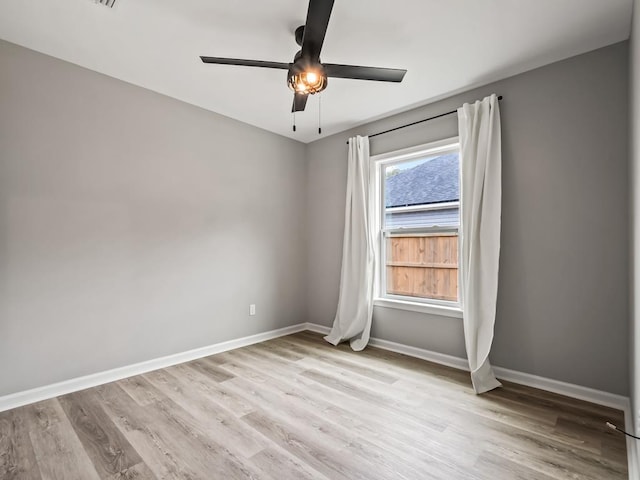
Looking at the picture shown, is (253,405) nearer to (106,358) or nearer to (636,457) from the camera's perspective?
(106,358)

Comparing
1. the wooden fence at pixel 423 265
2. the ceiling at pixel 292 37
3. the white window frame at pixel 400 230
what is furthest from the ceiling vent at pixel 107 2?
the wooden fence at pixel 423 265

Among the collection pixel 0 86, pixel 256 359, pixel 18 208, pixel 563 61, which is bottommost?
pixel 256 359

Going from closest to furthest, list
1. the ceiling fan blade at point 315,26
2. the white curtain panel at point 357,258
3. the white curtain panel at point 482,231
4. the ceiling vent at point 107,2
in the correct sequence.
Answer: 1. the ceiling fan blade at point 315,26
2. the ceiling vent at point 107,2
3. the white curtain panel at point 482,231
4. the white curtain panel at point 357,258

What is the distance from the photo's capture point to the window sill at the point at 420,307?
3053mm

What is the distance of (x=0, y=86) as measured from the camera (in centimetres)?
227

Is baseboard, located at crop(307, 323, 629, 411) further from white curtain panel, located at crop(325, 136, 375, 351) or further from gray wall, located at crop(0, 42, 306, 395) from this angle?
gray wall, located at crop(0, 42, 306, 395)

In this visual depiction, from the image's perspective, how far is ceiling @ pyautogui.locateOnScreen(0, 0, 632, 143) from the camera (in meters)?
1.99

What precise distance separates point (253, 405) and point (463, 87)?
324 cm

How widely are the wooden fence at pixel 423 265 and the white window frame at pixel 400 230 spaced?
0.18 ft

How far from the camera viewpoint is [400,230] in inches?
141

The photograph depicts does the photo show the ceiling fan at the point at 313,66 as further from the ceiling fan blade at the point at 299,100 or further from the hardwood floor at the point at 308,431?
the hardwood floor at the point at 308,431

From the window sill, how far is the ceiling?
6.85ft

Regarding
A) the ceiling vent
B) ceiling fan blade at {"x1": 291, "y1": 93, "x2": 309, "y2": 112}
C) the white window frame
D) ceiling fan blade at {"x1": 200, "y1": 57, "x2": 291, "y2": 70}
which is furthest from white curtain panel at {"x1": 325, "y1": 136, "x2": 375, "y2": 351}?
the ceiling vent

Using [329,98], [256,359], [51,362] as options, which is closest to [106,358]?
[51,362]
